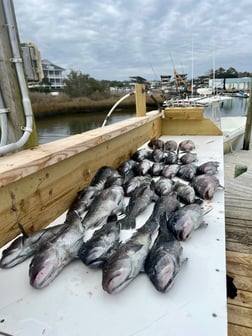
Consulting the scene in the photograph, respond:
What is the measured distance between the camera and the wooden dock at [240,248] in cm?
125

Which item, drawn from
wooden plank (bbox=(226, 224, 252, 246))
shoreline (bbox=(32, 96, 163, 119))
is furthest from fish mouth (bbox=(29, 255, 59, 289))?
shoreline (bbox=(32, 96, 163, 119))

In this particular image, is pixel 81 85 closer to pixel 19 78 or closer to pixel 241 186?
pixel 241 186

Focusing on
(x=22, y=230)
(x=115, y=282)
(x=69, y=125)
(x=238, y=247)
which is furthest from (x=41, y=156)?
(x=69, y=125)

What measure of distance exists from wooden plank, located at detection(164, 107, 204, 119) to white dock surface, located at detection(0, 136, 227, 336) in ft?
9.74

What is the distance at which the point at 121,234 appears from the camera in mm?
1275

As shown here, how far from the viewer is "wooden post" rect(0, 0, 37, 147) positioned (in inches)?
50.5

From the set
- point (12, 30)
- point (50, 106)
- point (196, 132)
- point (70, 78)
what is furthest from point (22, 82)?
point (70, 78)

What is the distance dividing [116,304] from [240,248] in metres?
1.38

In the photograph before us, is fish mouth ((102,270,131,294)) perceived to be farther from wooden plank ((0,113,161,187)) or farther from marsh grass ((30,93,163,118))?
marsh grass ((30,93,163,118))

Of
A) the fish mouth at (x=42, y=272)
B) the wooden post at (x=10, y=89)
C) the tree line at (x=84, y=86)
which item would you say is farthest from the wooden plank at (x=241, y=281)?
the tree line at (x=84, y=86)

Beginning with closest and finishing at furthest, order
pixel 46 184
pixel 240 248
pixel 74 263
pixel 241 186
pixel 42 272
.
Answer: pixel 42 272 < pixel 74 263 < pixel 46 184 < pixel 240 248 < pixel 241 186

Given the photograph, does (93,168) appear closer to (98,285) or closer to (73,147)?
(73,147)

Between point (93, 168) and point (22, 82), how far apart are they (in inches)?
34.7

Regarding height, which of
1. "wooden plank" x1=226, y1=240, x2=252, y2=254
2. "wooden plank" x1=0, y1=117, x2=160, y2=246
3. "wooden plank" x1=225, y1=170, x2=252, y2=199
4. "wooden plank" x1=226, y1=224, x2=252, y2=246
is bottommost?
"wooden plank" x1=225, y1=170, x2=252, y2=199
